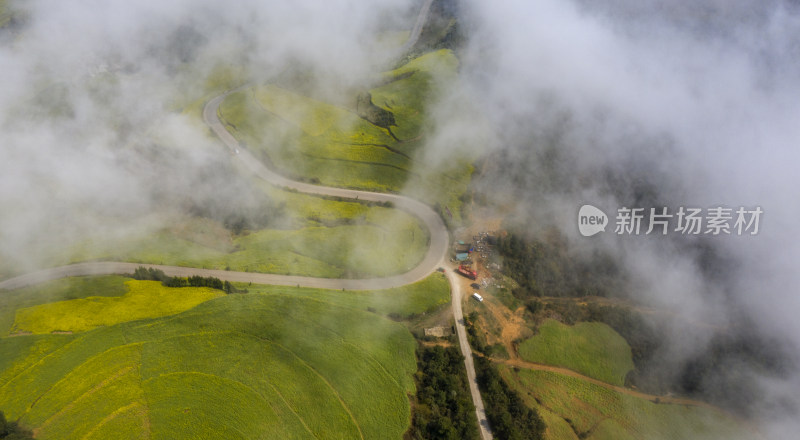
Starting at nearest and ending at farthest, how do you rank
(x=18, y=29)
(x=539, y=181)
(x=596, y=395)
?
1. (x=596, y=395)
2. (x=539, y=181)
3. (x=18, y=29)

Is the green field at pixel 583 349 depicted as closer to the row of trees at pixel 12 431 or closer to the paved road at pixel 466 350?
the paved road at pixel 466 350

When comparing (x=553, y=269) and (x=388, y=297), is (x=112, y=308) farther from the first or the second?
(x=553, y=269)

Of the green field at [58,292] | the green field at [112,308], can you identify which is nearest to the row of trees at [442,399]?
the green field at [112,308]

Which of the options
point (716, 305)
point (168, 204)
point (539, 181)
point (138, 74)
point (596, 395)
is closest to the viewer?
point (596, 395)

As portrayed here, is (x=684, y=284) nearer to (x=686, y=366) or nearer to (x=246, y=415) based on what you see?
(x=686, y=366)

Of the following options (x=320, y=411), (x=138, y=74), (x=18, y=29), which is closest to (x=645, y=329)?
(x=320, y=411)

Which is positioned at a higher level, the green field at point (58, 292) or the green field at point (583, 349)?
the green field at point (583, 349)

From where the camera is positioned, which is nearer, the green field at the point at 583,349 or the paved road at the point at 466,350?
the paved road at the point at 466,350

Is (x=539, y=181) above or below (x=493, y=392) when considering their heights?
above
